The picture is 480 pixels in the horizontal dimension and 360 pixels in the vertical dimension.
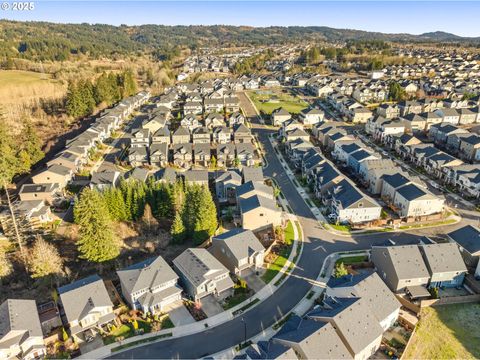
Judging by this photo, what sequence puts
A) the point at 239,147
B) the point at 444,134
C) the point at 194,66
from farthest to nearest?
the point at 194,66 → the point at 444,134 → the point at 239,147

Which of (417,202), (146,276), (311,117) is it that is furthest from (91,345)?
(311,117)

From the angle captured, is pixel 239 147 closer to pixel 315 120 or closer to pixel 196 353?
pixel 315 120

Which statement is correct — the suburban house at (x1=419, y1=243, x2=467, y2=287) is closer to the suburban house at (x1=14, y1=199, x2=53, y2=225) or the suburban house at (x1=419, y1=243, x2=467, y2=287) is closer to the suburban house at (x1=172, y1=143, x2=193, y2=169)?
the suburban house at (x1=172, y1=143, x2=193, y2=169)

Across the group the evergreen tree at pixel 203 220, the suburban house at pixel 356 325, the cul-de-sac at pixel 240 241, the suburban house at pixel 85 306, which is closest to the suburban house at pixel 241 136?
the cul-de-sac at pixel 240 241

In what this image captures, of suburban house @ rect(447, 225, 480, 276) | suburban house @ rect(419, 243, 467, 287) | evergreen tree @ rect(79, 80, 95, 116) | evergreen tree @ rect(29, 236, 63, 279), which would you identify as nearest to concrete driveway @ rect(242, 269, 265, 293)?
suburban house @ rect(419, 243, 467, 287)

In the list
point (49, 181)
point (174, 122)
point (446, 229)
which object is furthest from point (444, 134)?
point (49, 181)
